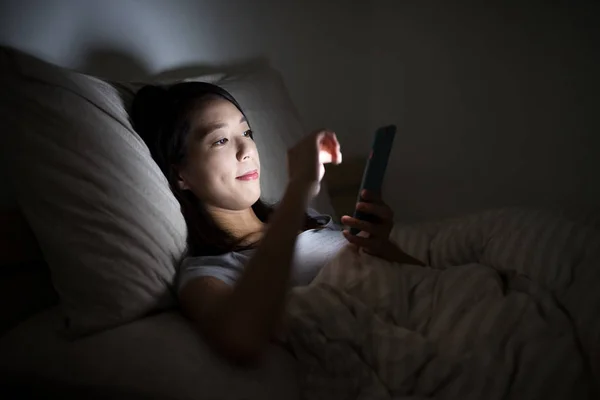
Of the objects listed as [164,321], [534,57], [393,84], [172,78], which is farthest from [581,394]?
[393,84]

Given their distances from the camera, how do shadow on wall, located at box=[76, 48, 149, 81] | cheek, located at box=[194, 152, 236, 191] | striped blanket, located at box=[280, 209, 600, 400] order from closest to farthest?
1. striped blanket, located at box=[280, 209, 600, 400]
2. cheek, located at box=[194, 152, 236, 191]
3. shadow on wall, located at box=[76, 48, 149, 81]

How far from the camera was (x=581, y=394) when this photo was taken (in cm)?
51

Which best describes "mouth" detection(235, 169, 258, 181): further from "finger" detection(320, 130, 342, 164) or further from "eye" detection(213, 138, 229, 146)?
"finger" detection(320, 130, 342, 164)

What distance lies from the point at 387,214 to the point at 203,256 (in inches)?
14.4

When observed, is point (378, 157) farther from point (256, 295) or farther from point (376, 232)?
point (256, 295)

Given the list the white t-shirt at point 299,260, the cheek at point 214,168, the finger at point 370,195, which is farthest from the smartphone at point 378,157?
the cheek at point 214,168

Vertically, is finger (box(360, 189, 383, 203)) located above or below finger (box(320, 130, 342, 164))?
below

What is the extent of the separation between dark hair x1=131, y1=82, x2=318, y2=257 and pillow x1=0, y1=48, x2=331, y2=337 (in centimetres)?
10

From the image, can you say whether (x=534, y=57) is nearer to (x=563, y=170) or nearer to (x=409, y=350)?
(x=563, y=170)

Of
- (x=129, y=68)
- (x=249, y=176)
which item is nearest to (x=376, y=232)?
(x=249, y=176)

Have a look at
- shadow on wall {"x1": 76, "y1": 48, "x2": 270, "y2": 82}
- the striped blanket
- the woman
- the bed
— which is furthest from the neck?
shadow on wall {"x1": 76, "y1": 48, "x2": 270, "y2": 82}

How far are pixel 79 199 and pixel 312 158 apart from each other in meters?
0.37

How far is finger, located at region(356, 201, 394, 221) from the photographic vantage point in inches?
33.9

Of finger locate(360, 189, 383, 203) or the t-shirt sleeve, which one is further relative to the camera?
finger locate(360, 189, 383, 203)
